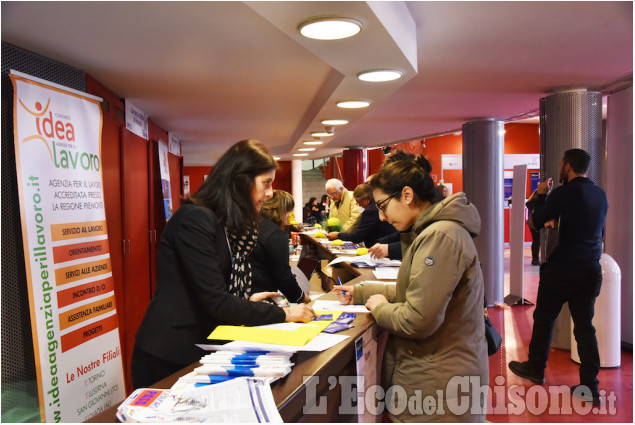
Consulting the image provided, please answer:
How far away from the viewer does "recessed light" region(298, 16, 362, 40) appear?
92.3 inches

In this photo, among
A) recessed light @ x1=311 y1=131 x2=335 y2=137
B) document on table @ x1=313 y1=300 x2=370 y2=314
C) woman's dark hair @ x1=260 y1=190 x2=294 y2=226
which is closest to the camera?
document on table @ x1=313 y1=300 x2=370 y2=314

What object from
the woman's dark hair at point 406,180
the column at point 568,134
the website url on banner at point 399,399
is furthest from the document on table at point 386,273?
the column at point 568,134

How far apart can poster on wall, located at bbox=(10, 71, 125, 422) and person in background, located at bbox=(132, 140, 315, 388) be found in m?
1.40

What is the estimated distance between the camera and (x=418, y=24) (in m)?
2.90

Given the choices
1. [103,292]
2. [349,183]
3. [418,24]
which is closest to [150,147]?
[103,292]

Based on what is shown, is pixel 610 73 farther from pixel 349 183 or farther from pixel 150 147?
pixel 349 183

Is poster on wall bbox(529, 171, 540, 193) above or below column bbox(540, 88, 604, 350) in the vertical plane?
below

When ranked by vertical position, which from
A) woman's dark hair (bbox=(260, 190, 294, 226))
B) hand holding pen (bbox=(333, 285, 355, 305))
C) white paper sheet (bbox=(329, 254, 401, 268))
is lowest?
white paper sheet (bbox=(329, 254, 401, 268))

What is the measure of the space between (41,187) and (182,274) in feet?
5.37

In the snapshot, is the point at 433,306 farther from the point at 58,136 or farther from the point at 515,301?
the point at 515,301

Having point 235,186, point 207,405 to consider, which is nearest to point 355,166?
point 235,186

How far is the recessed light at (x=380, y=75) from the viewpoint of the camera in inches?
137

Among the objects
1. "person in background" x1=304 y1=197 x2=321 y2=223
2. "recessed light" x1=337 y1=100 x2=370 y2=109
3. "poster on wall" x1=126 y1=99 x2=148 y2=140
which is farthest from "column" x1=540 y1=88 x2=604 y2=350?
"person in background" x1=304 y1=197 x2=321 y2=223

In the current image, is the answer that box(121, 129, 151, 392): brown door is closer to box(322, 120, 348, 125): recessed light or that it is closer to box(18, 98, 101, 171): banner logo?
box(18, 98, 101, 171): banner logo
